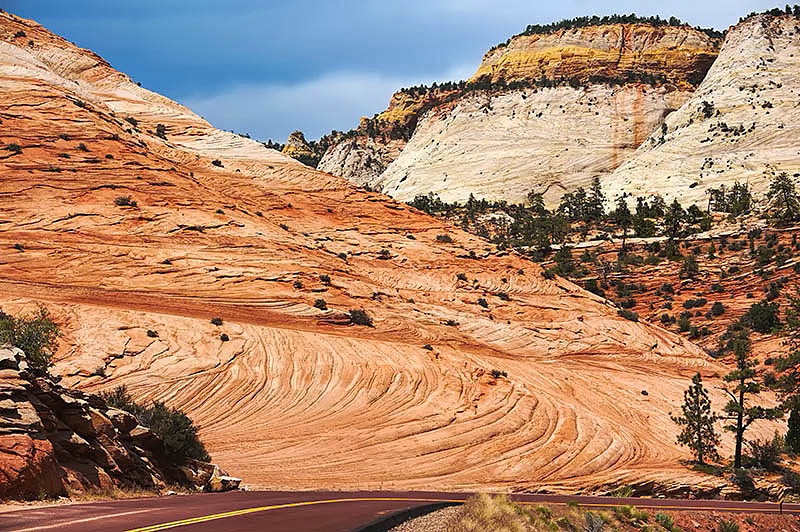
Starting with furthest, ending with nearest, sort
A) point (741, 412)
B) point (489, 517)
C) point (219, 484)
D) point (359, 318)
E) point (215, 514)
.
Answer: point (359, 318)
point (741, 412)
point (219, 484)
point (489, 517)
point (215, 514)

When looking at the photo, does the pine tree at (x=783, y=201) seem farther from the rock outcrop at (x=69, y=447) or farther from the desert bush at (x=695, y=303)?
the rock outcrop at (x=69, y=447)

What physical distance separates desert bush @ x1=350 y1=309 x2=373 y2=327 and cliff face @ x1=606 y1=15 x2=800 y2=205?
68586mm

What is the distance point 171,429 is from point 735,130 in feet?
320

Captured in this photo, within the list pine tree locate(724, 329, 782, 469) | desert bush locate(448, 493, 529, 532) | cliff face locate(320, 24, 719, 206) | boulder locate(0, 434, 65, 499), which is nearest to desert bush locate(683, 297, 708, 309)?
pine tree locate(724, 329, 782, 469)

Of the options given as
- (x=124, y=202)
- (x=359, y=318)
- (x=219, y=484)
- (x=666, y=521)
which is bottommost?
(x=666, y=521)

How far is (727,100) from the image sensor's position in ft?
333

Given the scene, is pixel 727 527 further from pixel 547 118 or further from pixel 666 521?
pixel 547 118

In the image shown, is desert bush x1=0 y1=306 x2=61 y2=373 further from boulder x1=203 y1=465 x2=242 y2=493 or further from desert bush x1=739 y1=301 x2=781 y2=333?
desert bush x1=739 y1=301 x2=781 y2=333

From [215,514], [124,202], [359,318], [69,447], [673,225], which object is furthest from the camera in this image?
[673,225]

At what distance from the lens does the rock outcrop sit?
1176 cm

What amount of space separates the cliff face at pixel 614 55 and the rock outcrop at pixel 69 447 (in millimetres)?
126737

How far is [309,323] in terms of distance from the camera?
106 ft

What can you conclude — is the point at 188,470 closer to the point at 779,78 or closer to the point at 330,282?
the point at 330,282

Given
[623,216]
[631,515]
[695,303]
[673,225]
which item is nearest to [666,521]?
[631,515]
